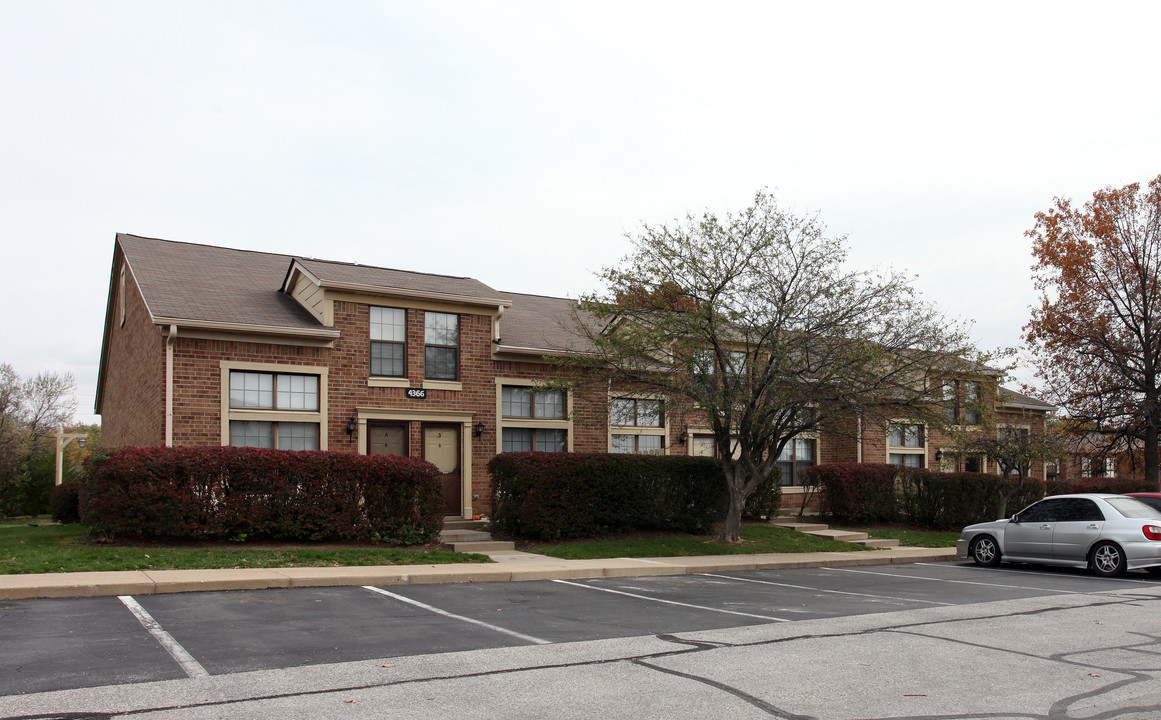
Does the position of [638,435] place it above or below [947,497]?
above

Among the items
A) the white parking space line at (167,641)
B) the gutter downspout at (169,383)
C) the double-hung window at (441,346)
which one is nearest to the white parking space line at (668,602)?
the white parking space line at (167,641)

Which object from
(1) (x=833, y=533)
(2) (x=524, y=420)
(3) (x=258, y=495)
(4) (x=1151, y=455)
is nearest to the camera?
(3) (x=258, y=495)

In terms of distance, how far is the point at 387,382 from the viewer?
1995 centimetres

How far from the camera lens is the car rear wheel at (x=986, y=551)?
58.3ft

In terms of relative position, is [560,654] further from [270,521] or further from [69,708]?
[270,521]

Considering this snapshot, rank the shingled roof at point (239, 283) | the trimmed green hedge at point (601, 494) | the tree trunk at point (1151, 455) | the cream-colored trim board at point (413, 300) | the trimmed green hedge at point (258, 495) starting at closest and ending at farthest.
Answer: the trimmed green hedge at point (258, 495) < the shingled roof at point (239, 283) < the trimmed green hedge at point (601, 494) < the cream-colored trim board at point (413, 300) < the tree trunk at point (1151, 455)

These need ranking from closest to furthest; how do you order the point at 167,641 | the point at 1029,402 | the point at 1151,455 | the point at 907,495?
the point at 167,641 < the point at 907,495 < the point at 1151,455 < the point at 1029,402

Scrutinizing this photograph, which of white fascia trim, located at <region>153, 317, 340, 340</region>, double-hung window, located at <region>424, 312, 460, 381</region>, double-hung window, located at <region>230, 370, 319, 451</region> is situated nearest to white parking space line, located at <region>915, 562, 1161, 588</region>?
double-hung window, located at <region>424, 312, 460, 381</region>

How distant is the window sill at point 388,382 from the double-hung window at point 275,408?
1.16 m

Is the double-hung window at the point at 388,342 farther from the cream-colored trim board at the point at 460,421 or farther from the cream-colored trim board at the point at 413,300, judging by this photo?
the cream-colored trim board at the point at 460,421

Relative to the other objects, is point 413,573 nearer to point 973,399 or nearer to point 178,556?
point 178,556

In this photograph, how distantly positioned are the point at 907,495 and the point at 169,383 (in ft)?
64.3

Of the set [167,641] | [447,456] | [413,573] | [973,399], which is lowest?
[413,573]

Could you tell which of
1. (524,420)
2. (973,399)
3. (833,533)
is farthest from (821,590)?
(833,533)
